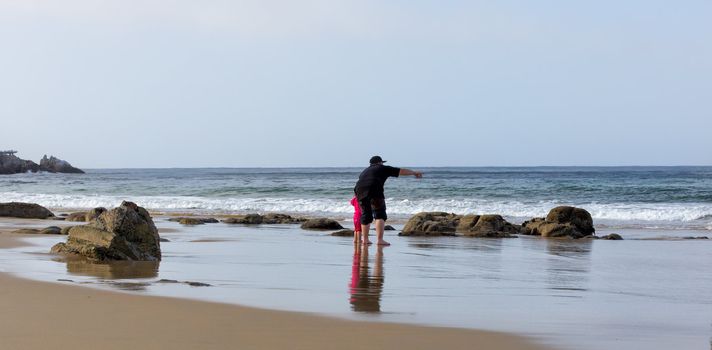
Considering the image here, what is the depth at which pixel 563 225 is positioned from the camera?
56.1 ft

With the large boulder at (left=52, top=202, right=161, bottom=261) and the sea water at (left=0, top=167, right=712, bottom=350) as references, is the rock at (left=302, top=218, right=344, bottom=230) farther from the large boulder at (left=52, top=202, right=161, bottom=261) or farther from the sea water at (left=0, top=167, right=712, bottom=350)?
the large boulder at (left=52, top=202, right=161, bottom=261)

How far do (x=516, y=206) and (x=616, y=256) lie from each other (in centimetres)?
1977

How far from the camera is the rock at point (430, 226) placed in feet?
54.4

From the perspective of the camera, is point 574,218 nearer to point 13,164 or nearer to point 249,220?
point 249,220

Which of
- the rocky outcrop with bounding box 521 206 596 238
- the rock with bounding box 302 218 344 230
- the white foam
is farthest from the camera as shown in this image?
the white foam

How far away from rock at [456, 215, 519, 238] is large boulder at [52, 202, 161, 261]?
804 cm

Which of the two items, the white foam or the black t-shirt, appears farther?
the white foam

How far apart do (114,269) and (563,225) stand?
10.8 meters

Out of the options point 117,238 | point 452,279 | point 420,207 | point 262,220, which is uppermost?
point 117,238

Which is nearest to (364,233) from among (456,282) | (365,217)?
(365,217)

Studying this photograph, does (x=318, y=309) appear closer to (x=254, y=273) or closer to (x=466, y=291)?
(x=466, y=291)

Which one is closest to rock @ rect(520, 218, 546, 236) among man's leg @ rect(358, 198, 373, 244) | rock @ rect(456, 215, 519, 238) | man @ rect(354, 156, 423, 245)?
rock @ rect(456, 215, 519, 238)

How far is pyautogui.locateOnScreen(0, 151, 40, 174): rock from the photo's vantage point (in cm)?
8969

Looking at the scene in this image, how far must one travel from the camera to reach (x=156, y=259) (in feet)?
32.8
